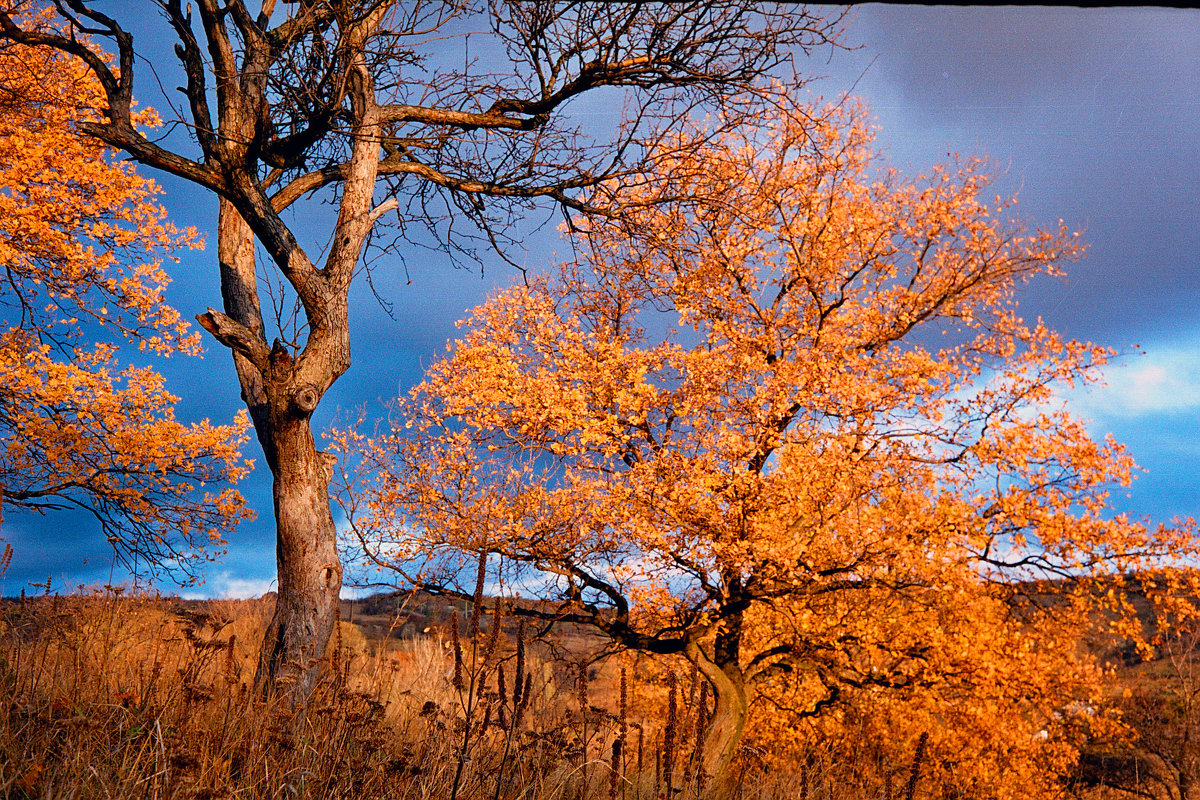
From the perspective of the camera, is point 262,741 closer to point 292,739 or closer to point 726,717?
point 292,739

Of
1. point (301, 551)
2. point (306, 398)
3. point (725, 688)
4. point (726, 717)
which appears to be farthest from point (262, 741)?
point (725, 688)

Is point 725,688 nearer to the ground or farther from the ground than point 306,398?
nearer to the ground

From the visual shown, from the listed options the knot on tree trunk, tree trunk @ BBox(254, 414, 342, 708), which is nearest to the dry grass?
tree trunk @ BBox(254, 414, 342, 708)

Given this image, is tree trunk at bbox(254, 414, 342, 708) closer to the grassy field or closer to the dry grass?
the grassy field

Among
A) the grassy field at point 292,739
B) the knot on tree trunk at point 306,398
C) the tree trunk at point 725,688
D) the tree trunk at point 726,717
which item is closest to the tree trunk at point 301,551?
the knot on tree trunk at point 306,398

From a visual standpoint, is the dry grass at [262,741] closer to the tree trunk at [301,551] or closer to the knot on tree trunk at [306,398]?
the tree trunk at [301,551]

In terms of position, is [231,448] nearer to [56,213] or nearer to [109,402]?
[109,402]

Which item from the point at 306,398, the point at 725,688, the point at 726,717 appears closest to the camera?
the point at 306,398

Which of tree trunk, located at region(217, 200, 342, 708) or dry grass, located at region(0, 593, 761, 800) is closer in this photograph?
dry grass, located at region(0, 593, 761, 800)

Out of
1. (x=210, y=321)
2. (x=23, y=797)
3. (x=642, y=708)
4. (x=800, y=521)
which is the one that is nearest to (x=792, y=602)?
(x=800, y=521)

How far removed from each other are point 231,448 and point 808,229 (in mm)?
9724

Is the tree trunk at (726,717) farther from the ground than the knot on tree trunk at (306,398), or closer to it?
closer to it

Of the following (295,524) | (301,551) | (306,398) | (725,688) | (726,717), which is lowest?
(726,717)

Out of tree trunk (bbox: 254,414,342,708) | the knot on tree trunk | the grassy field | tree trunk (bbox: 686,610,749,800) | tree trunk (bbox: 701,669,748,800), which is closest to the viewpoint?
the grassy field
